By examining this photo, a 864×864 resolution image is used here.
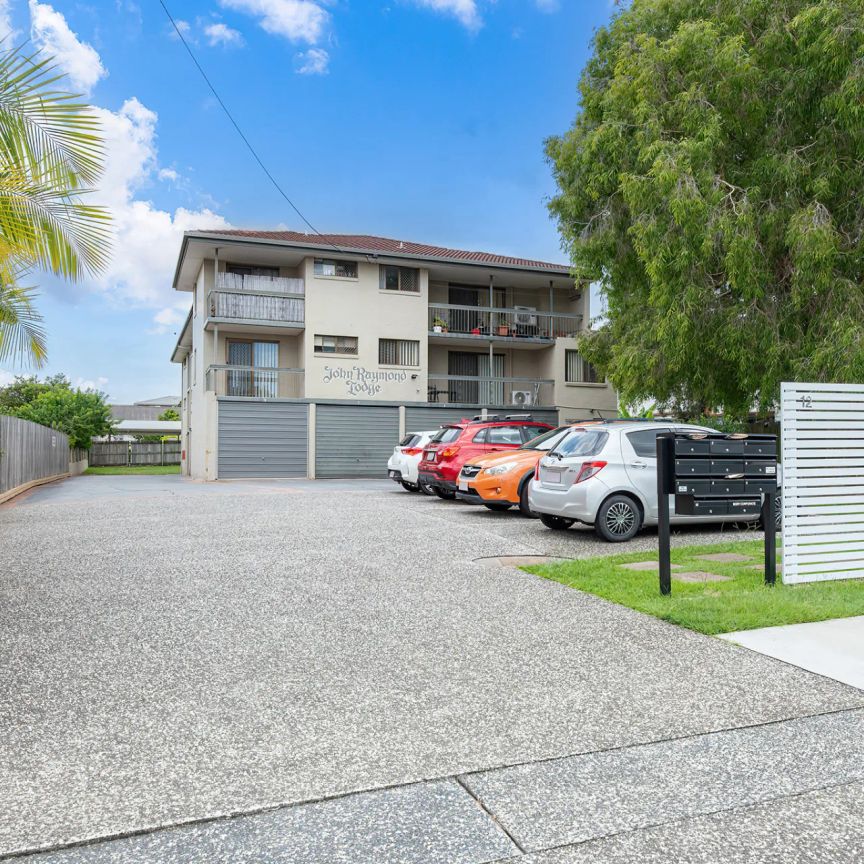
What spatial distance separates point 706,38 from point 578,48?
5.78m

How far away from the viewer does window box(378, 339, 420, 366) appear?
30.1 metres

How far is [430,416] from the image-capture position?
99.9 ft

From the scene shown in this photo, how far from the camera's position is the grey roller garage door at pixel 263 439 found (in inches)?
1089

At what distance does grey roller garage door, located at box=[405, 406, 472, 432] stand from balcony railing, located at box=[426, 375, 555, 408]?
20.8 inches

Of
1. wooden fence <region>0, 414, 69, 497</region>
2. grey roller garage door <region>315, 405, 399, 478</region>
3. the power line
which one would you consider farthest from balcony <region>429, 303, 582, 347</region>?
wooden fence <region>0, 414, 69, 497</region>

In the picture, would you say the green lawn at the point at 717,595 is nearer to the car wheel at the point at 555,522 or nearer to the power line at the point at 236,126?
the car wheel at the point at 555,522

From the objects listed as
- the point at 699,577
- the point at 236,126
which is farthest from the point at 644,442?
the point at 236,126

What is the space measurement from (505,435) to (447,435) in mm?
1278

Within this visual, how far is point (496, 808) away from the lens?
3.12m

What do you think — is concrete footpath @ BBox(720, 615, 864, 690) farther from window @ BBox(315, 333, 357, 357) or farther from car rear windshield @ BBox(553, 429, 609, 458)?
window @ BBox(315, 333, 357, 357)

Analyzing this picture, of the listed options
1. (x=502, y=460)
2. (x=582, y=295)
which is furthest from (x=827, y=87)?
(x=582, y=295)

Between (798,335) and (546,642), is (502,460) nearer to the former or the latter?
(798,335)

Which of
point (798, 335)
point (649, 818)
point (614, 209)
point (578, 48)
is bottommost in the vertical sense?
point (649, 818)

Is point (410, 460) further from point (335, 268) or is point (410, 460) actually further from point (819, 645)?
point (819, 645)
